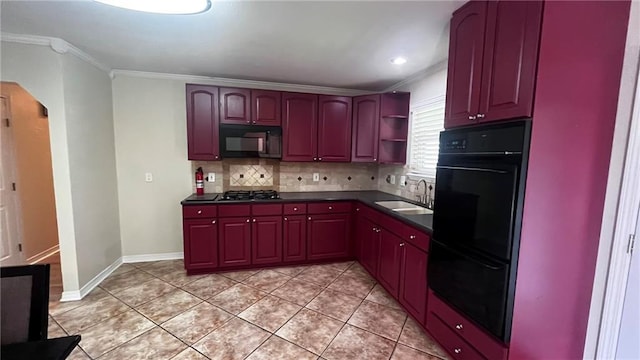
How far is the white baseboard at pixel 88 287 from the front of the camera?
2.54 meters

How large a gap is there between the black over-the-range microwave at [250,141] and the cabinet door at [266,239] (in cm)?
84

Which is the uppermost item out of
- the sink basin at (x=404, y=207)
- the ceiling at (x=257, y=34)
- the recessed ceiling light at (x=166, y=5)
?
the ceiling at (x=257, y=34)

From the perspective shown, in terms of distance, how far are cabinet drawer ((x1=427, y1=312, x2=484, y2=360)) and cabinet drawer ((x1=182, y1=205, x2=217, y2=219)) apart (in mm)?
2432

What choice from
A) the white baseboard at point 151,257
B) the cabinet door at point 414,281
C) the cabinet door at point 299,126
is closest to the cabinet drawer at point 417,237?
the cabinet door at point 414,281

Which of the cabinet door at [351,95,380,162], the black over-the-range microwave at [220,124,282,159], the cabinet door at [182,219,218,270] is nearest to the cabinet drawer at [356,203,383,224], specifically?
the cabinet door at [351,95,380,162]

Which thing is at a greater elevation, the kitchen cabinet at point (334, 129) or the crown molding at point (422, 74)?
the crown molding at point (422, 74)

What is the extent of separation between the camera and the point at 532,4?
4.12 feet

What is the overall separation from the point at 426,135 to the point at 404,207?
2.86ft

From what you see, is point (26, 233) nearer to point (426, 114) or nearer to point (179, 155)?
point (179, 155)

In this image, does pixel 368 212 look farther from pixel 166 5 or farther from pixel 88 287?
pixel 88 287

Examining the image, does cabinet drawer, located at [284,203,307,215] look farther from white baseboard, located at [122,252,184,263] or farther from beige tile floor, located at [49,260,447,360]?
white baseboard, located at [122,252,184,263]

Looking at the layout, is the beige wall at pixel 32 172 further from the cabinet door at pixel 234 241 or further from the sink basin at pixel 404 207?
the sink basin at pixel 404 207

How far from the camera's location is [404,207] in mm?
3096

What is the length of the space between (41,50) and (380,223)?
11.5 ft
